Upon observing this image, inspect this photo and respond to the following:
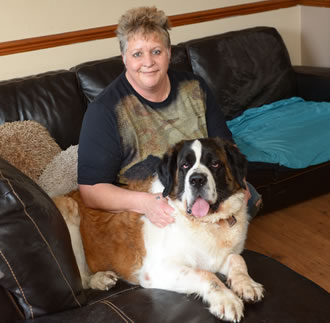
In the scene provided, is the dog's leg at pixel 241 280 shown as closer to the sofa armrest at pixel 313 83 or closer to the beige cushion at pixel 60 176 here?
the beige cushion at pixel 60 176

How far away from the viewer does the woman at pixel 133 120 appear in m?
2.25

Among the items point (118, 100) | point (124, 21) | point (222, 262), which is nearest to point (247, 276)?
point (222, 262)

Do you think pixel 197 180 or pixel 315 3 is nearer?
pixel 197 180

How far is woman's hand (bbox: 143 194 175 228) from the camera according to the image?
2.05 metres

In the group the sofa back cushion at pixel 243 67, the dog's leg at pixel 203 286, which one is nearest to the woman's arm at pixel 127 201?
the dog's leg at pixel 203 286

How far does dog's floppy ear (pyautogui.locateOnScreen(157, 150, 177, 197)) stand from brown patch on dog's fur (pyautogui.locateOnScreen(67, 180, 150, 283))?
0.20 m

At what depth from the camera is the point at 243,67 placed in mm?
3914

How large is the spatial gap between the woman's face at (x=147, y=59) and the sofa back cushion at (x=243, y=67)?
1513 millimetres

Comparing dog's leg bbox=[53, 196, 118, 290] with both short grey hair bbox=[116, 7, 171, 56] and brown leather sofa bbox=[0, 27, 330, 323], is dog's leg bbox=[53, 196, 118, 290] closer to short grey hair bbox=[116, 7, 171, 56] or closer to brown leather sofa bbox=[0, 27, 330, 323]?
brown leather sofa bbox=[0, 27, 330, 323]

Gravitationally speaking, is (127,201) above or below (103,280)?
above

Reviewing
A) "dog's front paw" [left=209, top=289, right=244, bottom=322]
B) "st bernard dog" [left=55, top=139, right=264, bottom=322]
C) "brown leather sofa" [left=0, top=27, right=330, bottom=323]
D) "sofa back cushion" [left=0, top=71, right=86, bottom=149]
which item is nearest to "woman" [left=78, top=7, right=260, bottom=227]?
"st bernard dog" [left=55, top=139, right=264, bottom=322]

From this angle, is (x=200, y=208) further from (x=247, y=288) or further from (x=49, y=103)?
(x=49, y=103)

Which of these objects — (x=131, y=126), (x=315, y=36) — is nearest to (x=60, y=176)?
(x=131, y=126)

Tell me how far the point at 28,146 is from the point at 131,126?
746mm
